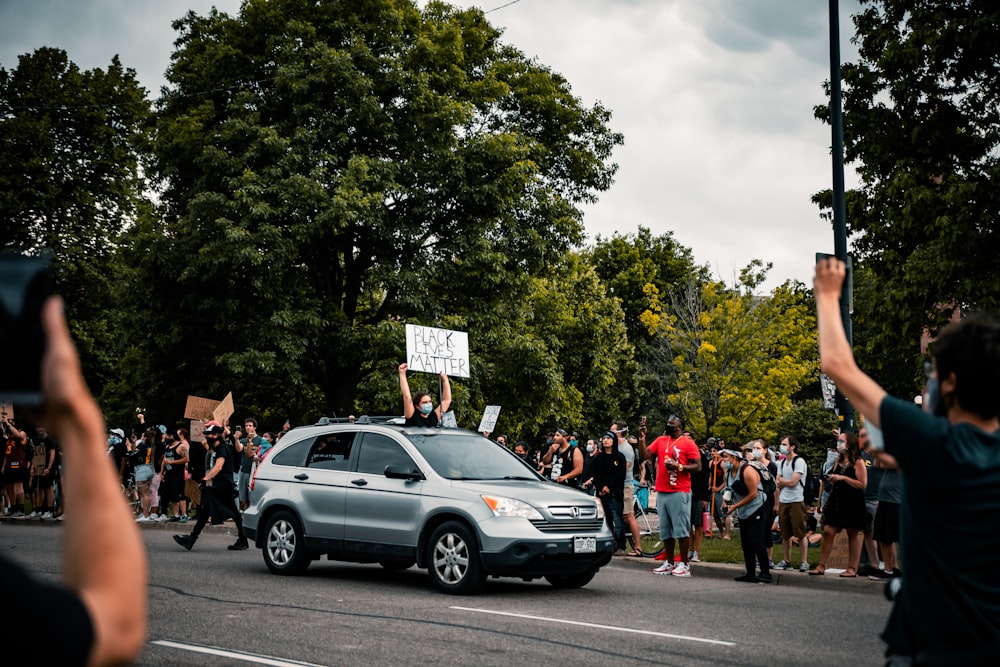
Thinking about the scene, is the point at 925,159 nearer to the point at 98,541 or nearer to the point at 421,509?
the point at 421,509

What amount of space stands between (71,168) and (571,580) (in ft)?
→ 106

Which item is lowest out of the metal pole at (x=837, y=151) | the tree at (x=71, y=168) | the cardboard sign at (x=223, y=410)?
the cardboard sign at (x=223, y=410)

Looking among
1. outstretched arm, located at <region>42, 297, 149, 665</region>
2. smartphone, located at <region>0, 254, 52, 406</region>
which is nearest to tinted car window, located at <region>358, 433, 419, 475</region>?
outstretched arm, located at <region>42, 297, 149, 665</region>

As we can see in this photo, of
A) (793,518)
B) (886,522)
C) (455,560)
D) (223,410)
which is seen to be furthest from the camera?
(223,410)

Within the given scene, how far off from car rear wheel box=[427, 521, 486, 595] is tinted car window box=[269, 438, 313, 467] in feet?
8.26

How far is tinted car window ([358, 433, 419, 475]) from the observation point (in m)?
13.3

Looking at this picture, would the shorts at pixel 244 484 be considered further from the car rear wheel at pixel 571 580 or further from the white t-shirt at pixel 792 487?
the white t-shirt at pixel 792 487

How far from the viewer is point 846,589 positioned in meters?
14.2

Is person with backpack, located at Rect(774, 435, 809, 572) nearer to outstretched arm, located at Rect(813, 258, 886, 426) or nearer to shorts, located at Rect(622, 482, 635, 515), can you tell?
shorts, located at Rect(622, 482, 635, 515)

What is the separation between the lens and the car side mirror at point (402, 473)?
12.9m

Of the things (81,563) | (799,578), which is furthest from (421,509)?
(81,563)

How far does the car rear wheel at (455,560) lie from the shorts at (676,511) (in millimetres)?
3634

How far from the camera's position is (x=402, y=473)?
42.6 ft

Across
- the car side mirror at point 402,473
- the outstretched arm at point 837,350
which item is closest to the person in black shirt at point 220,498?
the car side mirror at point 402,473
